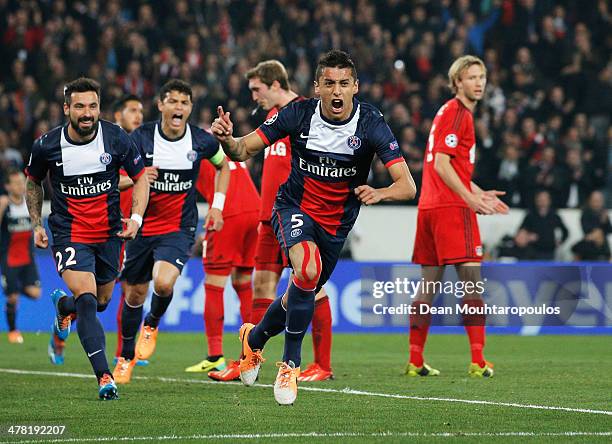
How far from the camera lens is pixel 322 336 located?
9.88m

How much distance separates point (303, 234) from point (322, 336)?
2062mm

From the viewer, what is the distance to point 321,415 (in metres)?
7.28

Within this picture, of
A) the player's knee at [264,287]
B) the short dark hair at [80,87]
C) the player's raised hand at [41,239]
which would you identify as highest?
the short dark hair at [80,87]

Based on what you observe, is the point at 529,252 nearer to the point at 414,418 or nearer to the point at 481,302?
the point at 481,302

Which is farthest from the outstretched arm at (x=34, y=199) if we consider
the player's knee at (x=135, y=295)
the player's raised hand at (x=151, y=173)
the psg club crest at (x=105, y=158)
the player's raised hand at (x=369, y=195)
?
the player's raised hand at (x=369, y=195)

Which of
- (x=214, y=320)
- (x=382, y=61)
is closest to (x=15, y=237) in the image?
(x=214, y=320)

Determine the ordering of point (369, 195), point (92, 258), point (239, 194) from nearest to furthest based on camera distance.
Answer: point (369, 195) < point (92, 258) < point (239, 194)

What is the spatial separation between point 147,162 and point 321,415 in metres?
3.55

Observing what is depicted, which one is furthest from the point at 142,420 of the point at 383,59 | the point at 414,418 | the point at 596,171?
the point at 383,59

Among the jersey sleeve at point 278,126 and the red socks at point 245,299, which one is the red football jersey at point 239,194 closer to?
the red socks at point 245,299

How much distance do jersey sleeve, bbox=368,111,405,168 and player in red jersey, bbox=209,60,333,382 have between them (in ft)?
6.08

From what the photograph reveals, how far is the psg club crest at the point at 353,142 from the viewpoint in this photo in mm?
8031

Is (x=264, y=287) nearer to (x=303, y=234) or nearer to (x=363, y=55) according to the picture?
(x=303, y=234)

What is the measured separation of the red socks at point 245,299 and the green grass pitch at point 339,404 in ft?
1.80
